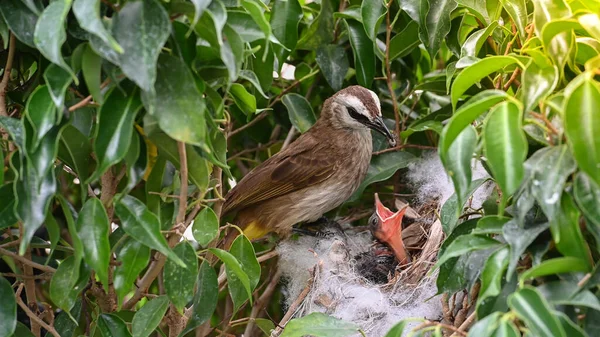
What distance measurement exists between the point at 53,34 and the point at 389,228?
158 centimetres

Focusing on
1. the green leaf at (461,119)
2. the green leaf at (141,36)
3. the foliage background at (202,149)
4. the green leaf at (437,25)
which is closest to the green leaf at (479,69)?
the foliage background at (202,149)

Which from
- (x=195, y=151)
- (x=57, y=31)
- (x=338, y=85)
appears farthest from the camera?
(x=338, y=85)

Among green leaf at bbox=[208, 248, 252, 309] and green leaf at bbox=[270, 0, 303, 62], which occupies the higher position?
green leaf at bbox=[270, 0, 303, 62]

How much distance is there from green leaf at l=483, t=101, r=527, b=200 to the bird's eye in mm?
1496

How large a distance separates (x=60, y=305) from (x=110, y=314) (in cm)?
20

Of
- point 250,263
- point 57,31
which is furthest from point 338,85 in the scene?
point 57,31

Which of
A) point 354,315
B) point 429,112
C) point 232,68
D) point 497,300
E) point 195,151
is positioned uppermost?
point 232,68

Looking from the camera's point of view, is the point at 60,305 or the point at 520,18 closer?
the point at 60,305

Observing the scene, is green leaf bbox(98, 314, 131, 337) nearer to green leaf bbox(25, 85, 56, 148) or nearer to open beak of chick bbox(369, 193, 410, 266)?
green leaf bbox(25, 85, 56, 148)

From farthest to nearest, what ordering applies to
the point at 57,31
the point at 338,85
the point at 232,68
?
the point at 338,85, the point at 232,68, the point at 57,31

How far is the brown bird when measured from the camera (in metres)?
2.91

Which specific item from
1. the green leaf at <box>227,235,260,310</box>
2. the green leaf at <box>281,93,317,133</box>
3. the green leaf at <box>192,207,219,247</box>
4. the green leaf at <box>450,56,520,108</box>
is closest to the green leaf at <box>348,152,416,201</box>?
the green leaf at <box>281,93,317,133</box>

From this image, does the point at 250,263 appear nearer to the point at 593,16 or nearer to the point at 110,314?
the point at 110,314

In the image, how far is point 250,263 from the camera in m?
1.97
